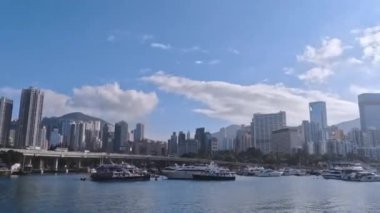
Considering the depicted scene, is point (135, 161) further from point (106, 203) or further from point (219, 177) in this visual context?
point (106, 203)

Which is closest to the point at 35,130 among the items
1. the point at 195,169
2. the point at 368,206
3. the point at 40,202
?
the point at 195,169

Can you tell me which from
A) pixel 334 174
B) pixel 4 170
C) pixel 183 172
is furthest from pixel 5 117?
pixel 334 174

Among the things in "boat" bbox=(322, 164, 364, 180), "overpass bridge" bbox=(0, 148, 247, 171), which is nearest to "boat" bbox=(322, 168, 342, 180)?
"boat" bbox=(322, 164, 364, 180)

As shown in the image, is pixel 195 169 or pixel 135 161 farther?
pixel 135 161

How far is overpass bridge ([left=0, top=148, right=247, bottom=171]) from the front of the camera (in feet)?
453

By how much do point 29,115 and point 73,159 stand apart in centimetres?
5066

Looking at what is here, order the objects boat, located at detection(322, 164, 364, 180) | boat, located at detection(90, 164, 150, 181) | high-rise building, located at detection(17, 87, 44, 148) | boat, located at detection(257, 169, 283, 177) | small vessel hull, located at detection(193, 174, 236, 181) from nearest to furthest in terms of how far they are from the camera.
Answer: boat, located at detection(90, 164, 150, 181) → small vessel hull, located at detection(193, 174, 236, 181) → boat, located at detection(322, 164, 364, 180) → boat, located at detection(257, 169, 283, 177) → high-rise building, located at detection(17, 87, 44, 148)

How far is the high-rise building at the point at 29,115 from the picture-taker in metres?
192

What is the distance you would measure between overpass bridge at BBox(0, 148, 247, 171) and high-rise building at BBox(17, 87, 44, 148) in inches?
1551

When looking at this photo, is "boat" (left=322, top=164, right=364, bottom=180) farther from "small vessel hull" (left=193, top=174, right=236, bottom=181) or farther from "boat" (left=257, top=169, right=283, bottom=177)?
"small vessel hull" (left=193, top=174, right=236, bottom=181)

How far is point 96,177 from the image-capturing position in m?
92.2

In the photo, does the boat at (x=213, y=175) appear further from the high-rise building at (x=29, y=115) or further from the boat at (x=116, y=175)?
the high-rise building at (x=29, y=115)

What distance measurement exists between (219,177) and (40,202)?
65224 mm

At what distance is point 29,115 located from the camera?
196 m
